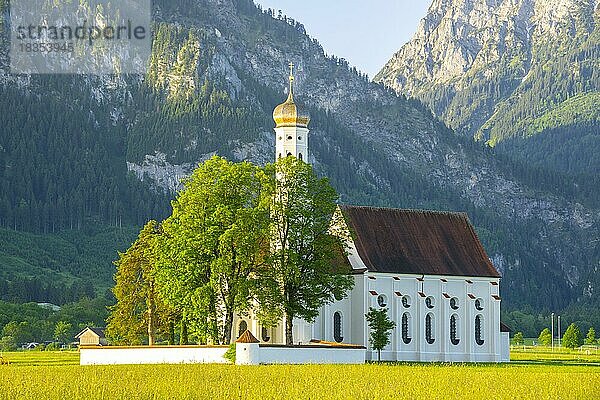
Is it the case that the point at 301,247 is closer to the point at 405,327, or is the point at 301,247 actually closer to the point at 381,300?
the point at 381,300

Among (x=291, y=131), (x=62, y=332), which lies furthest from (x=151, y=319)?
(x=62, y=332)

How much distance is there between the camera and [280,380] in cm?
6875

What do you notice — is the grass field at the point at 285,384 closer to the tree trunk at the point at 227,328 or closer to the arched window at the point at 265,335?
the tree trunk at the point at 227,328

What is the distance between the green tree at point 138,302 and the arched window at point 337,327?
1330 cm

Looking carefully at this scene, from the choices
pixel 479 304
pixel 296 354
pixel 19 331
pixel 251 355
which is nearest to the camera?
pixel 251 355

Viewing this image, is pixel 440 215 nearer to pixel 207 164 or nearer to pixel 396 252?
pixel 396 252

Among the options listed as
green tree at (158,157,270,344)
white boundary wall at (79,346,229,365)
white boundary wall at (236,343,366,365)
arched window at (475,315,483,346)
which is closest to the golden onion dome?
green tree at (158,157,270,344)

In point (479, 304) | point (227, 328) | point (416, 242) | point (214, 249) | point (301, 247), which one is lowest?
point (227, 328)

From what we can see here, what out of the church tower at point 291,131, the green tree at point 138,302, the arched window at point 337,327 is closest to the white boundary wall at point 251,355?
the green tree at point 138,302

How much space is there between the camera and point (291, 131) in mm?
116000

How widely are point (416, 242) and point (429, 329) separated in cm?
733

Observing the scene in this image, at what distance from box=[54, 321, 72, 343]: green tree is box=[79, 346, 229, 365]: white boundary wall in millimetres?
76695

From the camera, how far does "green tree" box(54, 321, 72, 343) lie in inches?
6845

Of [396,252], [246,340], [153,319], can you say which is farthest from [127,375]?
[396,252]
